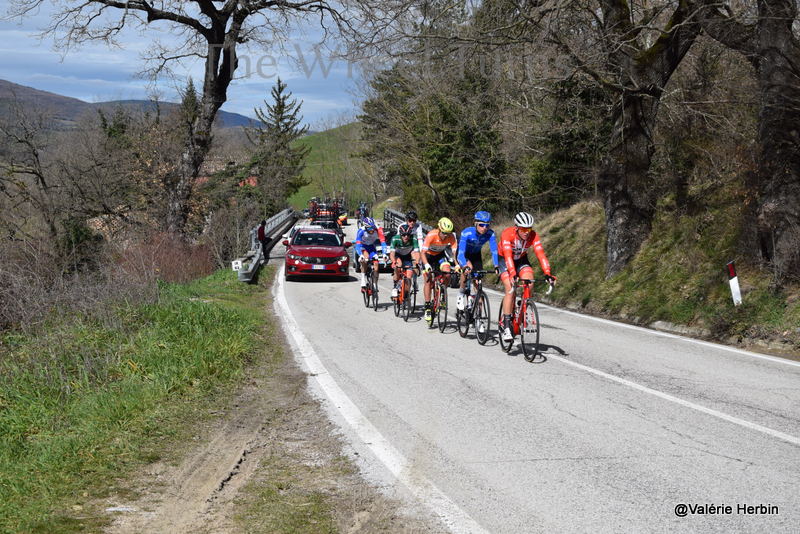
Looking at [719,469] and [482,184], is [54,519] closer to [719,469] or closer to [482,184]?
[719,469]

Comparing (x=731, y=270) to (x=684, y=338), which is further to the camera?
(x=731, y=270)

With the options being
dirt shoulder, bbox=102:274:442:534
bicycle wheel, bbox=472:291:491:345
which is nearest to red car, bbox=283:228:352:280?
bicycle wheel, bbox=472:291:491:345

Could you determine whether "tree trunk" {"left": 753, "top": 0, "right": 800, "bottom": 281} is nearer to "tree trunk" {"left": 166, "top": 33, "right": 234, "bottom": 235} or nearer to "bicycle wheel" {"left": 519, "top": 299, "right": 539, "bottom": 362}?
"bicycle wheel" {"left": 519, "top": 299, "right": 539, "bottom": 362}

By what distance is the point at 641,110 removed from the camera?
15.8m

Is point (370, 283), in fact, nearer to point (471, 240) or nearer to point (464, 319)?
point (464, 319)

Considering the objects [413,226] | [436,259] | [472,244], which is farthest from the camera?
[413,226]

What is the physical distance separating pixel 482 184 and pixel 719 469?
92.8 ft

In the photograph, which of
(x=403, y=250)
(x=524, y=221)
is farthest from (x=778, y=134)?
(x=403, y=250)

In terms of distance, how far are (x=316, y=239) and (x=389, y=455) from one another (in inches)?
708

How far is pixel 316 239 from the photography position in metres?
23.3

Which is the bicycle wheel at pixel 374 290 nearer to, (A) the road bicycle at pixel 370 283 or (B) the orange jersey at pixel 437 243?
(A) the road bicycle at pixel 370 283

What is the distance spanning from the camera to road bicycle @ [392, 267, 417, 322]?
1426 cm

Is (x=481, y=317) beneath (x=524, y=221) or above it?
beneath

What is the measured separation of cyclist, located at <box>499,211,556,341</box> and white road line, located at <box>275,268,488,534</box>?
2703 mm
